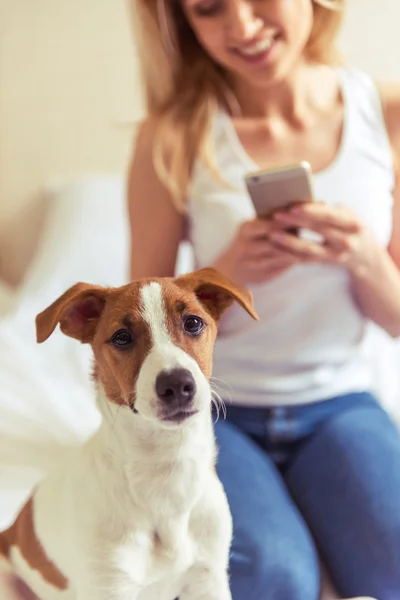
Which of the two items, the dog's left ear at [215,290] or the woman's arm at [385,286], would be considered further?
the woman's arm at [385,286]

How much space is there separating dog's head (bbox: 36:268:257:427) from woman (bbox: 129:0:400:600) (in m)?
0.24

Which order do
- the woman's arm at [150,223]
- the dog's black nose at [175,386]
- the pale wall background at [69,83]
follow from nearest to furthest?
the dog's black nose at [175,386], the woman's arm at [150,223], the pale wall background at [69,83]

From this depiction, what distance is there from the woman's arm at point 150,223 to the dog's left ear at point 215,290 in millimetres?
388

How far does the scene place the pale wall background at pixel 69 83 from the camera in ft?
5.80

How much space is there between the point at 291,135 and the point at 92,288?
0.61 m

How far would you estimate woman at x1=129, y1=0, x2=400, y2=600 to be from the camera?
84cm

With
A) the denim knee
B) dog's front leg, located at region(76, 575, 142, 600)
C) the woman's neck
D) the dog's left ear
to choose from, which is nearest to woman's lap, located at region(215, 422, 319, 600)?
the denim knee

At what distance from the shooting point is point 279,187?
752 mm

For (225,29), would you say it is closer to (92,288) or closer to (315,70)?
(315,70)

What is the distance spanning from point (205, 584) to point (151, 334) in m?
0.30

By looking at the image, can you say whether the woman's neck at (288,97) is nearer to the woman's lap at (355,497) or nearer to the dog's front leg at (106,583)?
the woman's lap at (355,497)

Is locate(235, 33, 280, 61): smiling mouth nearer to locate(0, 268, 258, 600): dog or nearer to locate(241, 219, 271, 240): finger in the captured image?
locate(241, 219, 271, 240): finger

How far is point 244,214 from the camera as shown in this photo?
1.00m

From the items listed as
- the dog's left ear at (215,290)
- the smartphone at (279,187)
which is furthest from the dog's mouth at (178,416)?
the smartphone at (279,187)
